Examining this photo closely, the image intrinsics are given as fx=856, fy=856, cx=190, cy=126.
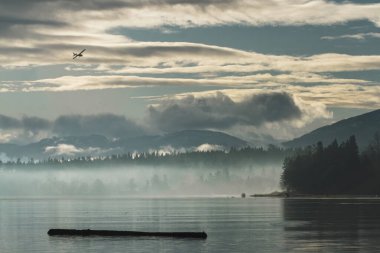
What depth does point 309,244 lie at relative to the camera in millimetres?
140125

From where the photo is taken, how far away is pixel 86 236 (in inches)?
6639

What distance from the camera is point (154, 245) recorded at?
14325 cm

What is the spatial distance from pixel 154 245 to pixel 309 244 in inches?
1012

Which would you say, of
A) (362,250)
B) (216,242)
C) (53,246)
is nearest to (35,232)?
(53,246)

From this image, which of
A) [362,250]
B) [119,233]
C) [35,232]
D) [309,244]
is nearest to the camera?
[362,250]

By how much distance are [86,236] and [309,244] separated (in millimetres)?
49128

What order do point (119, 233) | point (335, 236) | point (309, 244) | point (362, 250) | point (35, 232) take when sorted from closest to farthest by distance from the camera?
point (362, 250) < point (309, 244) < point (335, 236) < point (119, 233) < point (35, 232)

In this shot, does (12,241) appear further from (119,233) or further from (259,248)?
(259,248)

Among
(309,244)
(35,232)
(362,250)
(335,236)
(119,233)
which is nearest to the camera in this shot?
(362,250)

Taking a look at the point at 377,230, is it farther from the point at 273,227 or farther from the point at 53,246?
the point at 53,246

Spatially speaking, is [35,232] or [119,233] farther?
[35,232]

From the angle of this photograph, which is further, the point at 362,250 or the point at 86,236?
the point at 86,236

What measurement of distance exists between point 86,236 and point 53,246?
23.5 meters

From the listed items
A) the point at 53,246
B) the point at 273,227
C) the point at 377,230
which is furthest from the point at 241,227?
the point at 53,246
